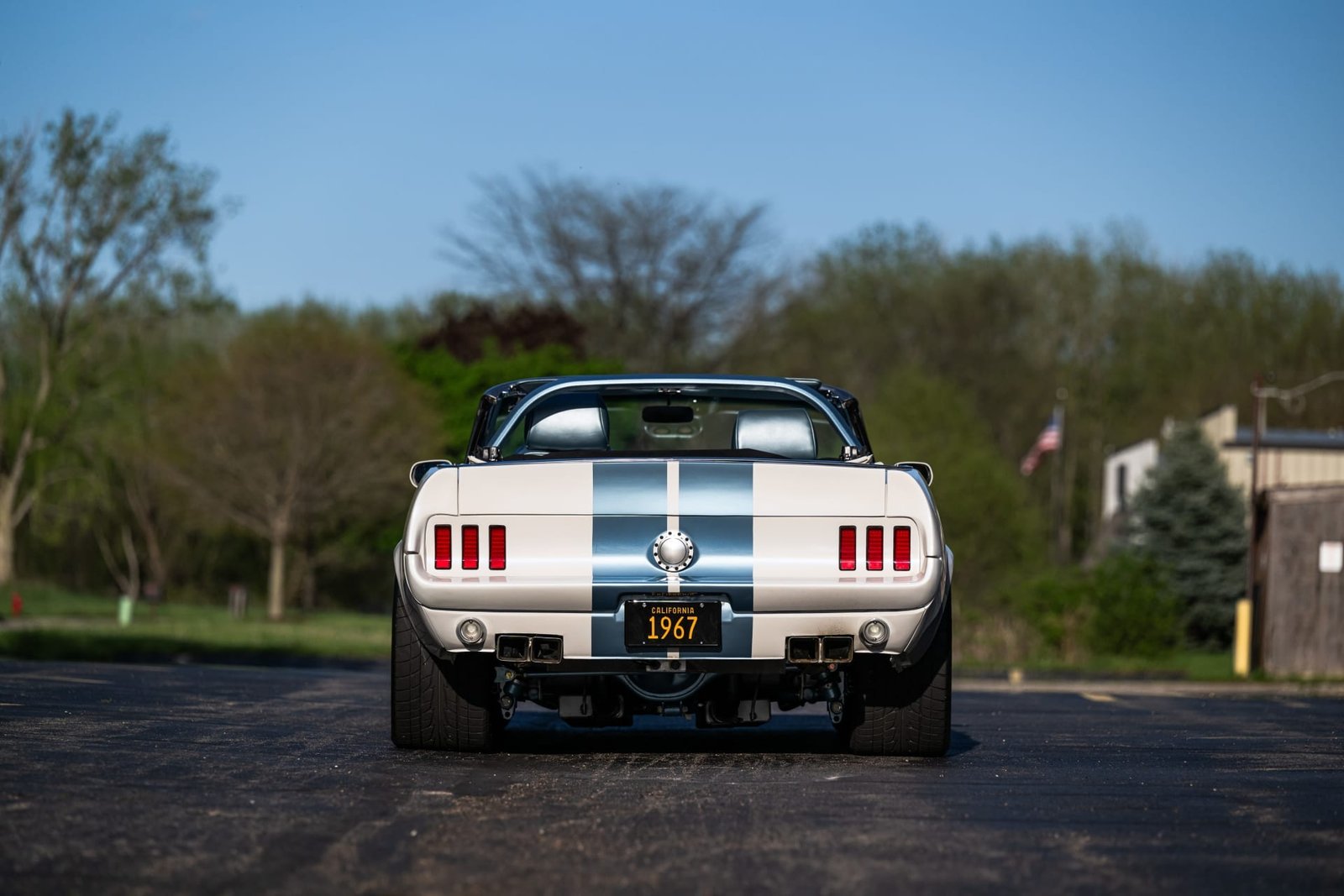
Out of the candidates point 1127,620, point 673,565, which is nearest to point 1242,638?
point 1127,620

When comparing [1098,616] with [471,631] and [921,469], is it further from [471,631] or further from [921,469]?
[471,631]

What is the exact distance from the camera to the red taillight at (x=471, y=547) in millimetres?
7020

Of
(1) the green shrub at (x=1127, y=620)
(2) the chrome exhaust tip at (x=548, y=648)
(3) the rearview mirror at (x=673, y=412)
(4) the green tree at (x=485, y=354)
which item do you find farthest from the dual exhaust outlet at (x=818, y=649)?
(4) the green tree at (x=485, y=354)

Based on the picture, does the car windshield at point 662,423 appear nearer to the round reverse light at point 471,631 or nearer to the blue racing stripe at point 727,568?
the blue racing stripe at point 727,568

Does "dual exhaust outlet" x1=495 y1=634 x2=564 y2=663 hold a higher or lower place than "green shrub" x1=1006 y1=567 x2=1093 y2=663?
higher

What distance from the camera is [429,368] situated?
5728 cm

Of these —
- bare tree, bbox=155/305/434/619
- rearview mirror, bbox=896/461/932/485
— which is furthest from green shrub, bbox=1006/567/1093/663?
rearview mirror, bbox=896/461/932/485

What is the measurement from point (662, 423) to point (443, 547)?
6.32 ft

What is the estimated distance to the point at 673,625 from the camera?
6.92m

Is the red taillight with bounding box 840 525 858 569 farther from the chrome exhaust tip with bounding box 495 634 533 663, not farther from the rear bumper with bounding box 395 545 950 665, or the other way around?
the chrome exhaust tip with bounding box 495 634 533 663

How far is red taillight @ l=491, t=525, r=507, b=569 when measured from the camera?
701 cm

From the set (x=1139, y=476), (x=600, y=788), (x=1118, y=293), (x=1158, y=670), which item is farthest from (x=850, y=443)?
(x=1118, y=293)

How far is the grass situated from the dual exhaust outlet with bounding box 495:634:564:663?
16.0 meters

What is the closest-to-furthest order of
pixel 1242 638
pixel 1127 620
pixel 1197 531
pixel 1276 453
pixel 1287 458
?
pixel 1242 638, pixel 1127 620, pixel 1197 531, pixel 1276 453, pixel 1287 458
